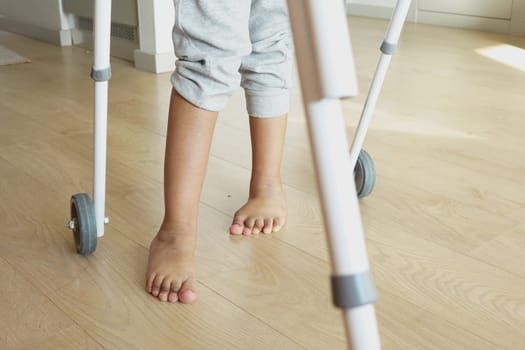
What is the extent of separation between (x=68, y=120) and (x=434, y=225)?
903mm

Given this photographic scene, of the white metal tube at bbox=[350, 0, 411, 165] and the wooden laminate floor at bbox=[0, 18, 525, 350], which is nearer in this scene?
the wooden laminate floor at bbox=[0, 18, 525, 350]

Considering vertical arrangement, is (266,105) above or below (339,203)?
below

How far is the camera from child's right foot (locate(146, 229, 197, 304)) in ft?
2.57

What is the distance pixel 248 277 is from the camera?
833 mm

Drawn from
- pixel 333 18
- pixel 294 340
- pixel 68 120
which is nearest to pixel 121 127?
pixel 68 120

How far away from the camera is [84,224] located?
85 cm

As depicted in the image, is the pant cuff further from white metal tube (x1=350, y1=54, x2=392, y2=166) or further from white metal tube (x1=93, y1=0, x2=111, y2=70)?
white metal tube (x1=93, y1=0, x2=111, y2=70)

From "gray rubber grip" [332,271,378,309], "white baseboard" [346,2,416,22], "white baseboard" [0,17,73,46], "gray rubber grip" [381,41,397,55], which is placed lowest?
"white baseboard" [0,17,73,46]

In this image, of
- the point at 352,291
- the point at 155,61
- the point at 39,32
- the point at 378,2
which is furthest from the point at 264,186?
the point at 378,2

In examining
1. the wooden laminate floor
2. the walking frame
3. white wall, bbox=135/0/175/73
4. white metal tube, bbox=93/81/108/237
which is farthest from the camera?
white wall, bbox=135/0/175/73

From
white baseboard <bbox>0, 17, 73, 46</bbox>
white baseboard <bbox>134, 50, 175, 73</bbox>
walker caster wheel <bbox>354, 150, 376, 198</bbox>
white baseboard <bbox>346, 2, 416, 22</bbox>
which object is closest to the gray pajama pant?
walker caster wheel <bbox>354, 150, 376, 198</bbox>

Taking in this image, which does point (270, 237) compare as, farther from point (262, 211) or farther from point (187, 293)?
point (187, 293)

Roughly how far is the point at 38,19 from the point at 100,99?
6.64ft

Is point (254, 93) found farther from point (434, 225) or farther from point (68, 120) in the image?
point (68, 120)
